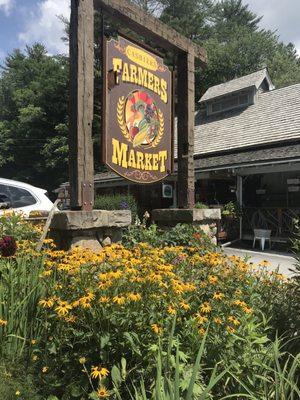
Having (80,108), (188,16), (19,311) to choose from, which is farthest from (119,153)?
(188,16)

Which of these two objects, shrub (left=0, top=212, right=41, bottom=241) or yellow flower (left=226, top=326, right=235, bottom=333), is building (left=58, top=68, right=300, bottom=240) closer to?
shrub (left=0, top=212, right=41, bottom=241)

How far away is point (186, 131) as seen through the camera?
20.5 feet

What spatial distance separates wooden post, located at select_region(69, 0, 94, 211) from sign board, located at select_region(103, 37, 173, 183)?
0.31 meters

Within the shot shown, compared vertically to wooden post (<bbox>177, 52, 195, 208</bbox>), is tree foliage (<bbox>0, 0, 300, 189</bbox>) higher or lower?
higher

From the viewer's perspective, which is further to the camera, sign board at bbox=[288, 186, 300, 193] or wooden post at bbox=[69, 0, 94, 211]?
sign board at bbox=[288, 186, 300, 193]

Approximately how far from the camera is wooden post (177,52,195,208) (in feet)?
20.5

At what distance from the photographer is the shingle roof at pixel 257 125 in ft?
53.2

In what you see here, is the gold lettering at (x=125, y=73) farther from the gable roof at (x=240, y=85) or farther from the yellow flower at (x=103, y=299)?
the gable roof at (x=240, y=85)

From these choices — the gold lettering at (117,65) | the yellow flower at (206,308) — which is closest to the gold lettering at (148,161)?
the gold lettering at (117,65)

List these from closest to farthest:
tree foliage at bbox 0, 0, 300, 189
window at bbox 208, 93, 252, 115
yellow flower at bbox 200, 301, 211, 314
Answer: yellow flower at bbox 200, 301, 211, 314, window at bbox 208, 93, 252, 115, tree foliage at bbox 0, 0, 300, 189

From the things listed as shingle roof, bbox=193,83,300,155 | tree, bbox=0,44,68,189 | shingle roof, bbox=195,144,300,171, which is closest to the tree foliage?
tree, bbox=0,44,68,189

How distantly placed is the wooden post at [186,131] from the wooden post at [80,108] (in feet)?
6.82

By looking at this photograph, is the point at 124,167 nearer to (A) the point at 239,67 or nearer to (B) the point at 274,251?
(B) the point at 274,251

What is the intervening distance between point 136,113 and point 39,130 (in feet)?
115
